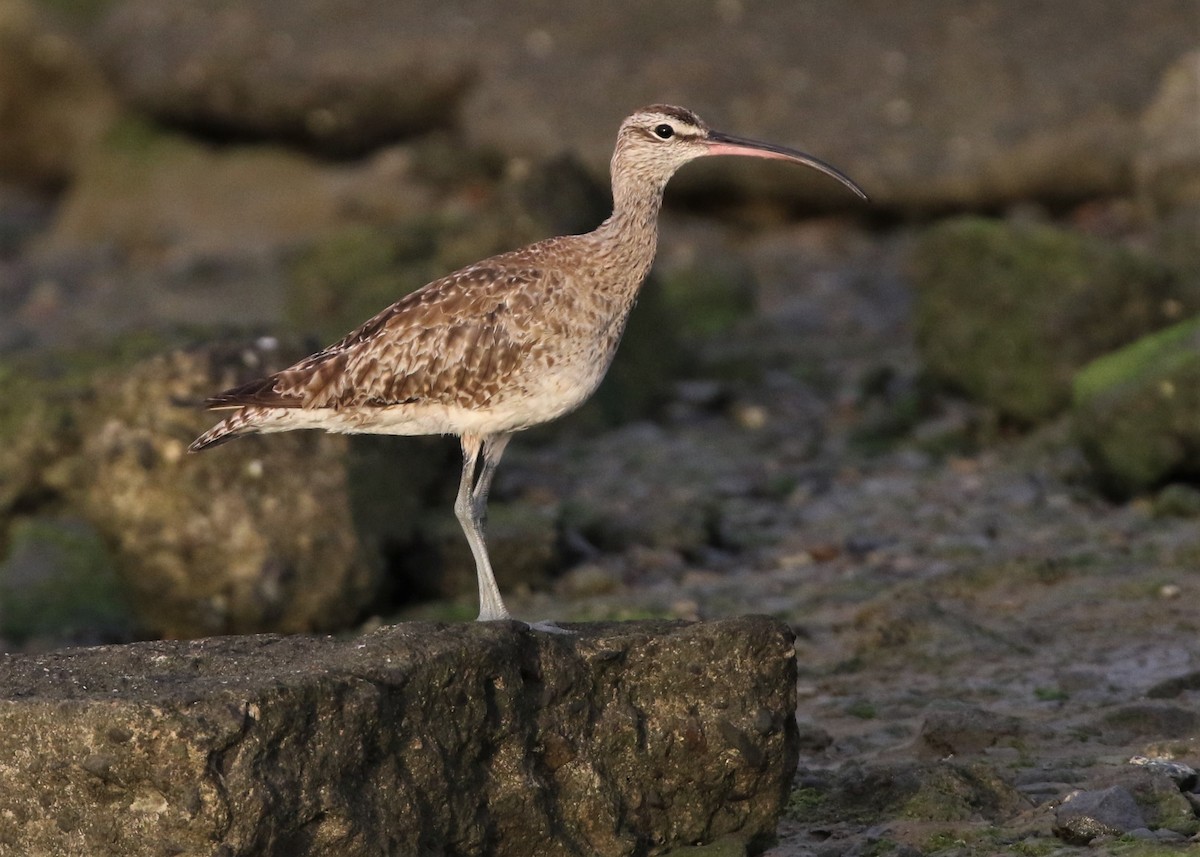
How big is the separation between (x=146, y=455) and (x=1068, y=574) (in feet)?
16.2

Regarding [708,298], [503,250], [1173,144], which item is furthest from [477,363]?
[1173,144]

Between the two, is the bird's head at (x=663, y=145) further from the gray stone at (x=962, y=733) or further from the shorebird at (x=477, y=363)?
the gray stone at (x=962, y=733)

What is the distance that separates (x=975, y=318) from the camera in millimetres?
13242

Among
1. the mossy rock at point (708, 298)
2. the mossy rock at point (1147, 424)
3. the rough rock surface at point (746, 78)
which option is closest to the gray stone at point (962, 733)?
the mossy rock at point (1147, 424)

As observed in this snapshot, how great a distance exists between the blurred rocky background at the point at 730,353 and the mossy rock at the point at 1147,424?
2cm

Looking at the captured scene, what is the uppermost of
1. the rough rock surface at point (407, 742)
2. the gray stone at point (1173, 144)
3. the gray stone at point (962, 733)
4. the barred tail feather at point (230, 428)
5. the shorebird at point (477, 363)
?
the gray stone at point (1173, 144)

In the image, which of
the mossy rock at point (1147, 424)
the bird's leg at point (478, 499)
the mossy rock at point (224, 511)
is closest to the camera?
the bird's leg at point (478, 499)

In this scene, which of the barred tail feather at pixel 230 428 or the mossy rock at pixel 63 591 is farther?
the mossy rock at pixel 63 591

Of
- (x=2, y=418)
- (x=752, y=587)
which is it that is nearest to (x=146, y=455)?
(x=2, y=418)

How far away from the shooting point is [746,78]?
18.0 meters

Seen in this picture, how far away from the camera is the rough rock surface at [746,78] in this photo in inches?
680

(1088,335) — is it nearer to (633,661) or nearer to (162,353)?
(162,353)

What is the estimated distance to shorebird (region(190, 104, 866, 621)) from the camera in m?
8.28

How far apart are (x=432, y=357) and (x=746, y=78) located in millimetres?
10254
